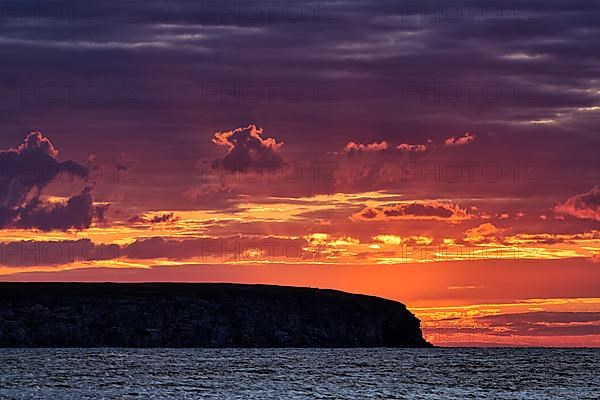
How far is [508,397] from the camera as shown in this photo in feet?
344

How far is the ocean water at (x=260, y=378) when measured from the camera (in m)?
105

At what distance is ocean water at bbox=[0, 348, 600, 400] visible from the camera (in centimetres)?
10525

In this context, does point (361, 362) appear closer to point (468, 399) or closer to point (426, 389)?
point (426, 389)

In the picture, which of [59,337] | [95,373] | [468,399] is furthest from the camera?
[59,337]

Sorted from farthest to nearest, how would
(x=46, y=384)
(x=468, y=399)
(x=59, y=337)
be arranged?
(x=59, y=337), (x=46, y=384), (x=468, y=399)

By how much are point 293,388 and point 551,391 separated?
27760mm

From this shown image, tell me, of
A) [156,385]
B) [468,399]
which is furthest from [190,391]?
[468,399]

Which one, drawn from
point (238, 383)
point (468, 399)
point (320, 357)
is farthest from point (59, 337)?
point (468, 399)

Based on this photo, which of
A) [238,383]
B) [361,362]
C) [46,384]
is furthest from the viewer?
[361,362]

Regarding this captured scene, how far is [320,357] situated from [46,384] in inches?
3651

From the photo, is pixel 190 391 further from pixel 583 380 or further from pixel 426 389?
pixel 583 380

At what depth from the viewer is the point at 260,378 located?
13412 cm

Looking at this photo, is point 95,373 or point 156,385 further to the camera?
point 95,373

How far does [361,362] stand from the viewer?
184000 millimetres
